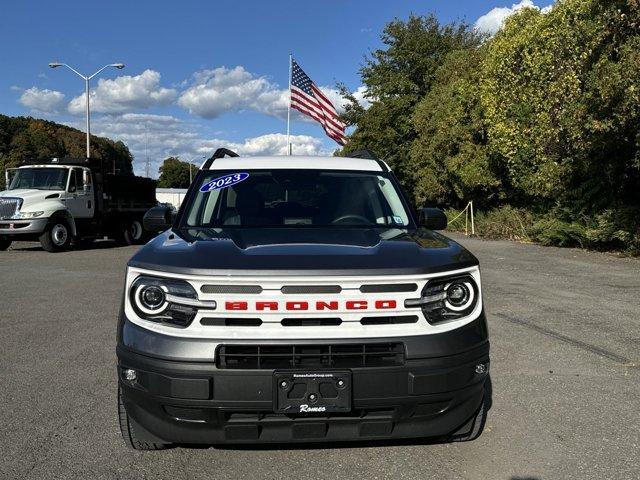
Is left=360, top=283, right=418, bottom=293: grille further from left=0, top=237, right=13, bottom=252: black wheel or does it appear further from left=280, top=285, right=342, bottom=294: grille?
left=0, top=237, right=13, bottom=252: black wheel

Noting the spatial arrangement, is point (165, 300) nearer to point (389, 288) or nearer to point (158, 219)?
point (389, 288)

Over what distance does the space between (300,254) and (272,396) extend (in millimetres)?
711

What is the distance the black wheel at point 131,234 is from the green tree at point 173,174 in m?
120

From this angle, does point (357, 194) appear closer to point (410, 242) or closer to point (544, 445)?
point (410, 242)

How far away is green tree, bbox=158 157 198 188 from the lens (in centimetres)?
14075

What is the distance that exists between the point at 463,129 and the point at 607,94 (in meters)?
14.1

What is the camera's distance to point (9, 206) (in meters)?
16.7

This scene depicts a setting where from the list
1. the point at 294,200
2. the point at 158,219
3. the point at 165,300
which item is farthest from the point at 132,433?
the point at 294,200

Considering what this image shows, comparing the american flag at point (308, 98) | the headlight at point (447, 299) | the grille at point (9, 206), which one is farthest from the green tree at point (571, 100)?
the grille at point (9, 206)

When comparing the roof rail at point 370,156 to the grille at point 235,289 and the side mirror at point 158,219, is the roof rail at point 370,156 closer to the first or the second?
the side mirror at point 158,219

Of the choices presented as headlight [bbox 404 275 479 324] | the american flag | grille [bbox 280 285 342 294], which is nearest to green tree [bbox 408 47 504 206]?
the american flag

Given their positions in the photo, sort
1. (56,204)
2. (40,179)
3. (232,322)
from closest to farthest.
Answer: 1. (232,322)
2. (56,204)
3. (40,179)

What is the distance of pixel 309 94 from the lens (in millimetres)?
32969

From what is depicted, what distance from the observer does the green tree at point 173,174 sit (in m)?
141
